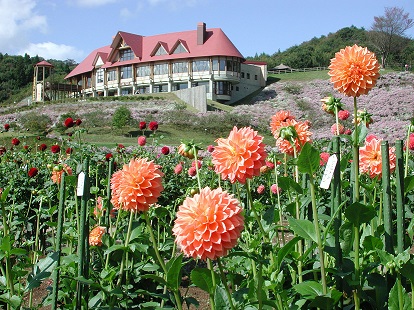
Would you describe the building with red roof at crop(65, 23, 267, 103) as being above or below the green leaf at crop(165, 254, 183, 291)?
above

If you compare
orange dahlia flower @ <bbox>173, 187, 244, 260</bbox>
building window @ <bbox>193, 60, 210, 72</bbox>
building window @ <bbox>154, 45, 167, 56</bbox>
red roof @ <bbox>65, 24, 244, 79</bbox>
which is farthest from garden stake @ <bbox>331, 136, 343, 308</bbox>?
building window @ <bbox>154, 45, 167, 56</bbox>

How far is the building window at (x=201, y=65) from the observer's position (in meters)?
39.6

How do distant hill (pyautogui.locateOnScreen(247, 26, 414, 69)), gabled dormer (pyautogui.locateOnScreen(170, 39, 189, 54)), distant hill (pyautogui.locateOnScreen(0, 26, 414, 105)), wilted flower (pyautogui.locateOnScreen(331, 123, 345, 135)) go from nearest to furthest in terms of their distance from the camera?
wilted flower (pyautogui.locateOnScreen(331, 123, 345, 135))
gabled dormer (pyautogui.locateOnScreen(170, 39, 189, 54))
distant hill (pyautogui.locateOnScreen(247, 26, 414, 69))
distant hill (pyautogui.locateOnScreen(0, 26, 414, 105))

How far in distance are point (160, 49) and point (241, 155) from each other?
40.8 m

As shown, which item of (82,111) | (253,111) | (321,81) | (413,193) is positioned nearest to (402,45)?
(321,81)

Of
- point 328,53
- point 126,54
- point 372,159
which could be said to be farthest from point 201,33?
point 372,159

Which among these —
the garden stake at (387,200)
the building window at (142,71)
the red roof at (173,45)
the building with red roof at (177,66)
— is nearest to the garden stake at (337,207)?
the garden stake at (387,200)

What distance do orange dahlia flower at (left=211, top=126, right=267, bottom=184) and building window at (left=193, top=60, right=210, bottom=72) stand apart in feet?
126

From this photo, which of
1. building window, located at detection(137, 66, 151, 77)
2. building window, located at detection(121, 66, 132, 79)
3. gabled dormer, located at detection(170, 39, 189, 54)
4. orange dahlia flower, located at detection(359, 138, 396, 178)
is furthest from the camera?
building window, located at detection(121, 66, 132, 79)

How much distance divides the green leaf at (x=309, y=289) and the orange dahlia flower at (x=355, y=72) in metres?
0.74

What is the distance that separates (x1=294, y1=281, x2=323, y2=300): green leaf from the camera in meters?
1.56

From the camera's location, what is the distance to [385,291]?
1684mm

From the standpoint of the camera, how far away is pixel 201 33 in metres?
40.9

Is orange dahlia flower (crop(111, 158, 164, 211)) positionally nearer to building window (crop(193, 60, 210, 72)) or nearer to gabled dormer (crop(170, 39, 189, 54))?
building window (crop(193, 60, 210, 72))
